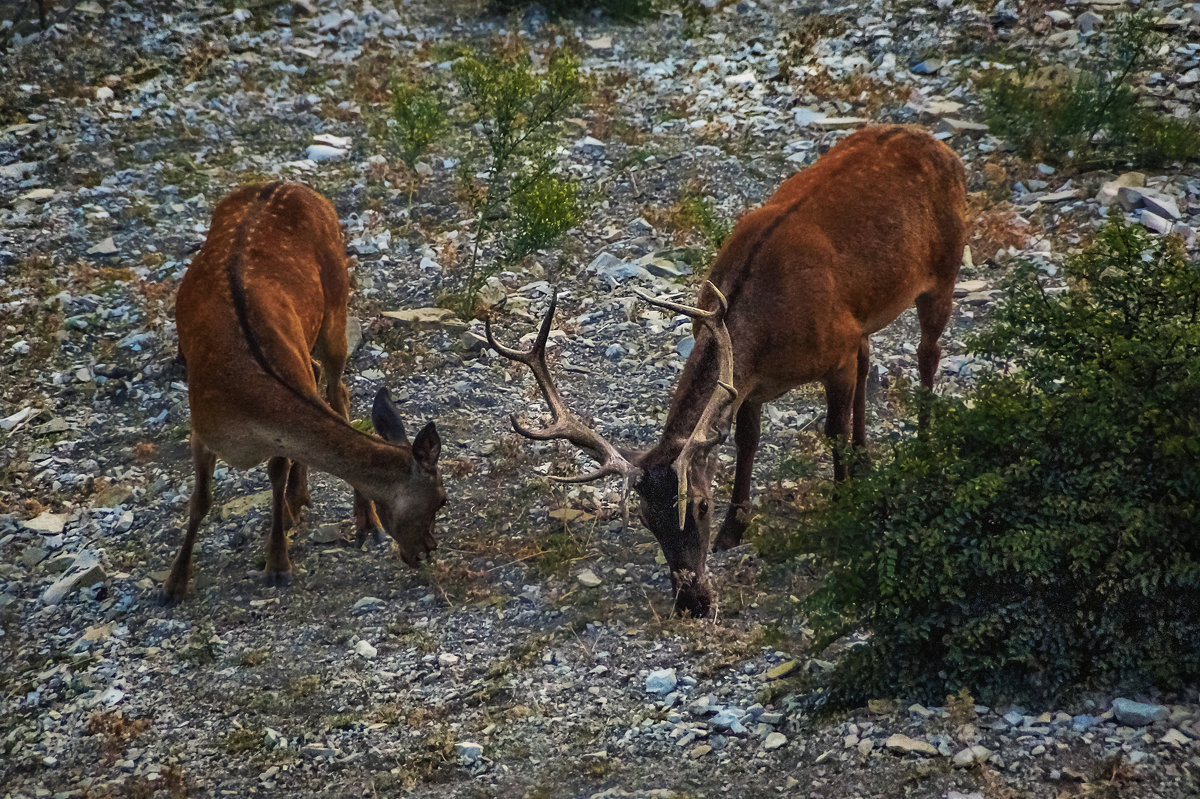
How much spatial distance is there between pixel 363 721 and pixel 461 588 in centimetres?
119

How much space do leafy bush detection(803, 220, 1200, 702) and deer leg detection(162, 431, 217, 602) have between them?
3522 mm

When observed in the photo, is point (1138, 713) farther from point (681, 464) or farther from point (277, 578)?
point (277, 578)

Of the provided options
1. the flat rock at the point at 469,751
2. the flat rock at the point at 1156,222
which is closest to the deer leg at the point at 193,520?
the flat rock at the point at 469,751

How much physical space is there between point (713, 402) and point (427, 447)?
1.63 metres

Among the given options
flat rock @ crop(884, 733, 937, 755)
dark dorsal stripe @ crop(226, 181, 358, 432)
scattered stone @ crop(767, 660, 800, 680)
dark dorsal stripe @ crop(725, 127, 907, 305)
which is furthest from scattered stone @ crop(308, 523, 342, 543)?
flat rock @ crop(884, 733, 937, 755)

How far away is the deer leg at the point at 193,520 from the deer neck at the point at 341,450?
2.29 feet

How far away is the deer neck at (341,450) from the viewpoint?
22.4 feet

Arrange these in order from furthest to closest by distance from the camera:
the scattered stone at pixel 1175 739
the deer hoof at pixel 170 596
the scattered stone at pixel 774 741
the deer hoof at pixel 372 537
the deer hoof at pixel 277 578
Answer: the deer hoof at pixel 372 537 < the deer hoof at pixel 277 578 < the deer hoof at pixel 170 596 < the scattered stone at pixel 774 741 < the scattered stone at pixel 1175 739

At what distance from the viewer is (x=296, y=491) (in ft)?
26.0

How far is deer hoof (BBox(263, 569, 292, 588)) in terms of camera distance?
7461 millimetres

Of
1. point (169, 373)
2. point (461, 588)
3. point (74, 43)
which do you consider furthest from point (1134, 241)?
point (74, 43)

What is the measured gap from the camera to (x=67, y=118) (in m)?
12.7

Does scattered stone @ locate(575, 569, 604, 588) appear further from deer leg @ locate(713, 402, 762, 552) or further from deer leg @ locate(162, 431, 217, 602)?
deer leg @ locate(162, 431, 217, 602)

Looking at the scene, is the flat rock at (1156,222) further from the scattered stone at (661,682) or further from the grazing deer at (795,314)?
the scattered stone at (661,682)
